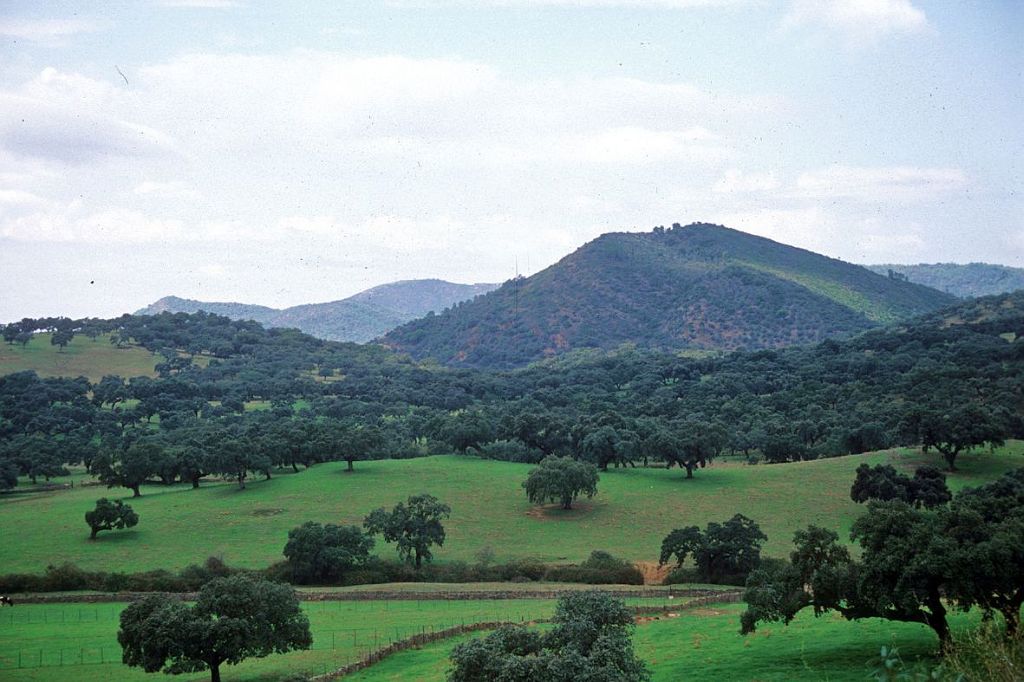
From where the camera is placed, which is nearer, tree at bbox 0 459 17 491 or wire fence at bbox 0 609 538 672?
wire fence at bbox 0 609 538 672

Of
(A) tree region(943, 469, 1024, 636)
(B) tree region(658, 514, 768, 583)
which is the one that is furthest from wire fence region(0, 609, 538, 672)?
(A) tree region(943, 469, 1024, 636)

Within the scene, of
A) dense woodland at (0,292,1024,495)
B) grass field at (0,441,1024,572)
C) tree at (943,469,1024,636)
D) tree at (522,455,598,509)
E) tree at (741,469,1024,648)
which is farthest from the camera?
dense woodland at (0,292,1024,495)

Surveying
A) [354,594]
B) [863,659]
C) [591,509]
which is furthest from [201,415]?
[863,659]

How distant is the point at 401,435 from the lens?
14588 centimetres

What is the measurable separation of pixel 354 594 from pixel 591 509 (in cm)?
3260

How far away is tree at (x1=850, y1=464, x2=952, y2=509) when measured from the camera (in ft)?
257

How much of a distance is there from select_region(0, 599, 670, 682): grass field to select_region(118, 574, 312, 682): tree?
7.54 feet

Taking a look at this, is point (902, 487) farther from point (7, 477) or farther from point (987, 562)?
point (7, 477)

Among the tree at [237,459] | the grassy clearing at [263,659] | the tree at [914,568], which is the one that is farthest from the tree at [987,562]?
the tree at [237,459]

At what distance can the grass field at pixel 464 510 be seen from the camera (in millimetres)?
82312

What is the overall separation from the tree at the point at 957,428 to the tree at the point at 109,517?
3179 inches

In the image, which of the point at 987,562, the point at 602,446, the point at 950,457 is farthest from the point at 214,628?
the point at 950,457

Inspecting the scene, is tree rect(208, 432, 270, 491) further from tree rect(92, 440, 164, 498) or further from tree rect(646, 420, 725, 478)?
tree rect(646, 420, 725, 478)

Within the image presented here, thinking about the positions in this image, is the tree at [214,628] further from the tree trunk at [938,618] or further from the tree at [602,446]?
the tree at [602,446]
